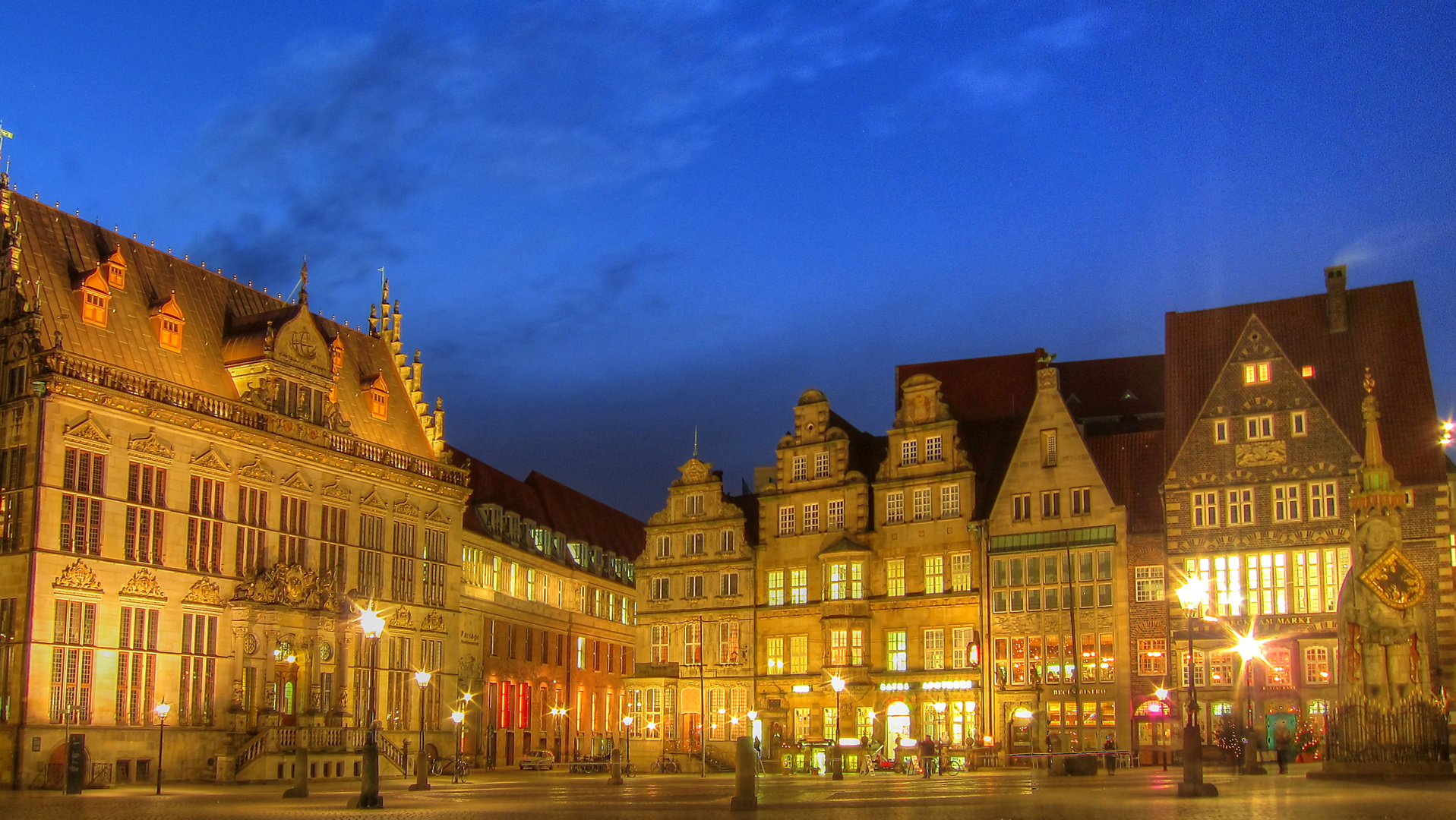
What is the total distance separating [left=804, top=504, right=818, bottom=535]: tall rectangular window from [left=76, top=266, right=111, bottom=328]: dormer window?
30.0 meters

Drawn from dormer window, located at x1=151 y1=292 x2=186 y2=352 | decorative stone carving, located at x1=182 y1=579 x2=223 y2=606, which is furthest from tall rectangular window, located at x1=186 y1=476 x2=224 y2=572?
dormer window, located at x1=151 y1=292 x2=186 y2=352

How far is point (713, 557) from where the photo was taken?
68.2m

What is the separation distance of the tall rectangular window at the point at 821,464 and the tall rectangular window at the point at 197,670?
86.5ft

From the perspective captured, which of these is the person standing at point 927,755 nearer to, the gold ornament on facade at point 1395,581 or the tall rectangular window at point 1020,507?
the tall rectangular window at point 1020,507

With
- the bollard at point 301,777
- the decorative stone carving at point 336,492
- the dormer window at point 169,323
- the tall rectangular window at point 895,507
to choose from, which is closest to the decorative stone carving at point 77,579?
the dormer window at point 169,323

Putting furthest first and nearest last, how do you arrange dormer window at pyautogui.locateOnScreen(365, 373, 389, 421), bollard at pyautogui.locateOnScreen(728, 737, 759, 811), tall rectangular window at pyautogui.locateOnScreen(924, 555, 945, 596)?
1. dormer window at pyautogui.locateOnScreen(365, 373, 389, 421)
2. tall rectangular window at pyautogui.locateOnScreen(924, 555, 945, 596)
3. bollard at pyautogui.locateOnScreen(728, 737, 759, 811)

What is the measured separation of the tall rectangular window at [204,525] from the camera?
172 ft

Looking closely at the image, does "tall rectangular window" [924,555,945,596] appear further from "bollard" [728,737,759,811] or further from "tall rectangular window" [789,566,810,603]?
"bollard" [728,737,759,811]

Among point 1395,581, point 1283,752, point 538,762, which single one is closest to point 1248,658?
point 1283,752

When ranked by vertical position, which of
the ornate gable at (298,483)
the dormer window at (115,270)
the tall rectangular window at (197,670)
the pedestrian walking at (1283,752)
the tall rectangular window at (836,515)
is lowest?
the pedestrian walking at (1283,752)

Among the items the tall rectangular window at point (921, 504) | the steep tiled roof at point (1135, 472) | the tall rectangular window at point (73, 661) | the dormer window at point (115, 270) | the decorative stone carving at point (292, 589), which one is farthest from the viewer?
the tall rectangular window at point (921, 504)

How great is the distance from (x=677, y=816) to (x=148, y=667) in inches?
1258

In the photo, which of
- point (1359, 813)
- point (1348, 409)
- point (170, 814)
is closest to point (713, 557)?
point (1348, 409)

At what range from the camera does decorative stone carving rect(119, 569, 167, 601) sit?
49.2 metres
